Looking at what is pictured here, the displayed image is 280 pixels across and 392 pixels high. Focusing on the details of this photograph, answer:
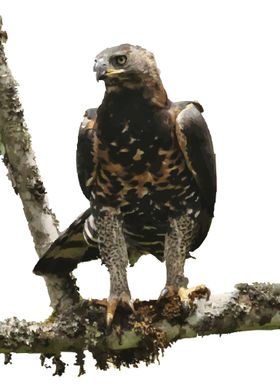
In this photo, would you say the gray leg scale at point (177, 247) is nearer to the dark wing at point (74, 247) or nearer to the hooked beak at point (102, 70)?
the dark wing at point (74, 247)

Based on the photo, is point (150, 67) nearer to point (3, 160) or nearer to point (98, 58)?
point (98, 58)

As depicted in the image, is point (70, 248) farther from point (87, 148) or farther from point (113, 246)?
point (87, 148)

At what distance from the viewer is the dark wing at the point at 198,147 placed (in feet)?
20.2

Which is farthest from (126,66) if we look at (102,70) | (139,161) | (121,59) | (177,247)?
(177,247)

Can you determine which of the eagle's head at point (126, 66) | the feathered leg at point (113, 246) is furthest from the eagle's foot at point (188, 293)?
the eagle's head at point (126, 66)

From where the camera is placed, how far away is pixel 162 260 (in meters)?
6.93

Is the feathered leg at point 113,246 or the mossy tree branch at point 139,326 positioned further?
the feathered leg at point 113,246

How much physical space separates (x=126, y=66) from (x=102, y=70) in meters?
0.19

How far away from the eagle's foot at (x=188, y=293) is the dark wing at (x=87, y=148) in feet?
2.82

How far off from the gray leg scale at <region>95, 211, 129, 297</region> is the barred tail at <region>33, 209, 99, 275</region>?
0.56 feet

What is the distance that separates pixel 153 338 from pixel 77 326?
0.45m

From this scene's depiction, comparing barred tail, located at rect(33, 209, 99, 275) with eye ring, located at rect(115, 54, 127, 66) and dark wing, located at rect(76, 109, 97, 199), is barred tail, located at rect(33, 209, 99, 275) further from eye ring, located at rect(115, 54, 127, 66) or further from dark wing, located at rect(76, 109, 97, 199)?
eye ring, located at rect(115, 54, 127, 66)

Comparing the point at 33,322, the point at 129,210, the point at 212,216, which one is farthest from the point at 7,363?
the point at 212,216

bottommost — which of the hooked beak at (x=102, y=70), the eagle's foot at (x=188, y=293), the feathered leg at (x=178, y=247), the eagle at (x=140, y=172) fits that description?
the eagle's foot at (x=188, y=293)
